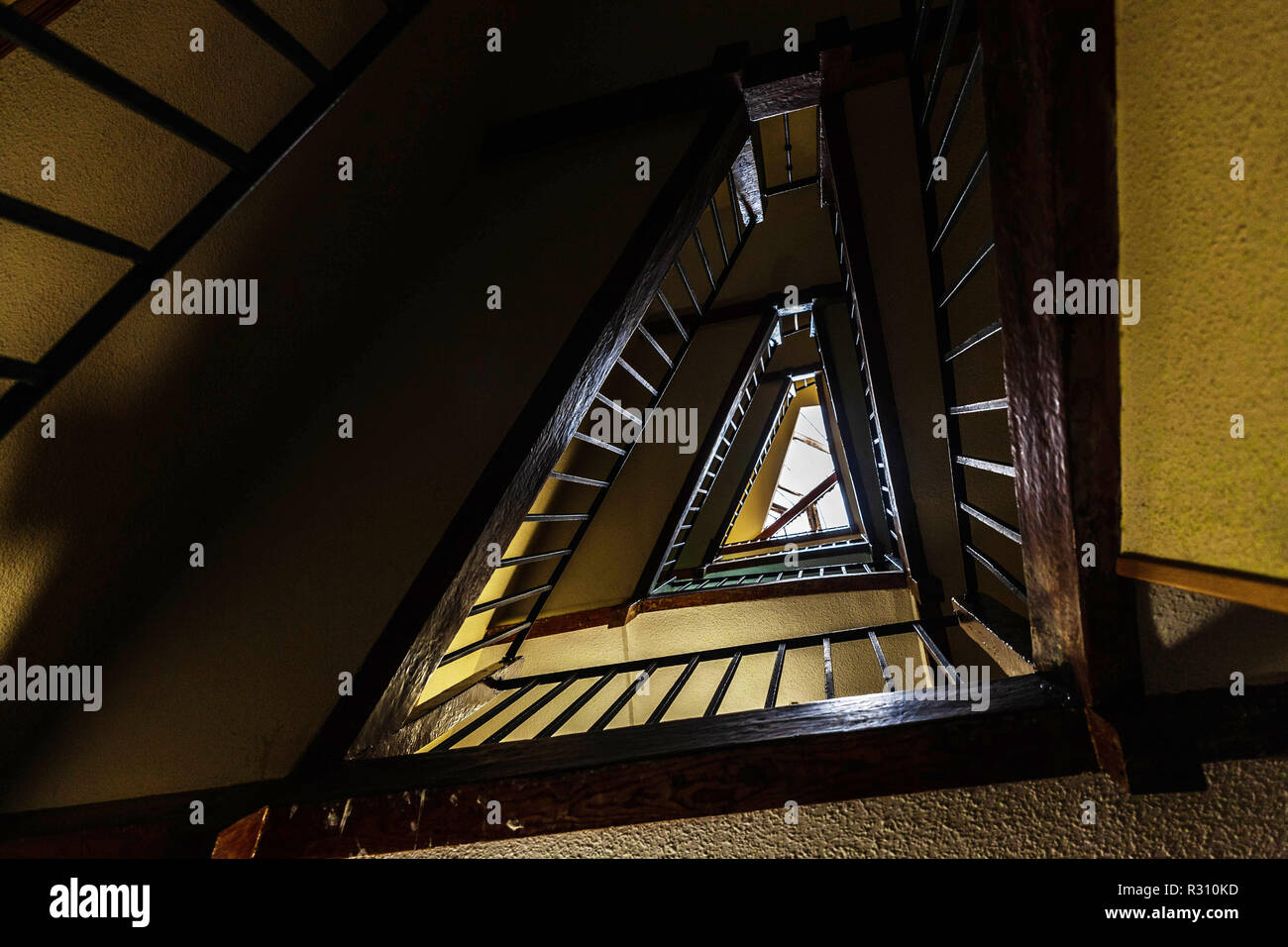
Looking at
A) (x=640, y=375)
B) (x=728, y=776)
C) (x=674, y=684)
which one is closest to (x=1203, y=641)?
(x=728, y=776)

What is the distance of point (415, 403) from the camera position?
150 centimetres

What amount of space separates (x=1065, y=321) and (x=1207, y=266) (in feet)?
0.41

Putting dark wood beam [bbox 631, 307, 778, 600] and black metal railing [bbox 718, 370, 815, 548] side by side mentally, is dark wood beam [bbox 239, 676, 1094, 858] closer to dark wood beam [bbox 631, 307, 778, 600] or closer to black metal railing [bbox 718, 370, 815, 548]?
dark wood beam [bbox 631, 307, 778, 600]

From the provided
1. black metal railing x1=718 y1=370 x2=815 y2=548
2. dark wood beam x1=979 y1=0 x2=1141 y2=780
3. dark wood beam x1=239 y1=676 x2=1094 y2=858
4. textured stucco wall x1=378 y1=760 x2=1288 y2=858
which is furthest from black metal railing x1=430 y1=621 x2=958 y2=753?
black metal railing x1=718 y1=370 x2=815 y2=548

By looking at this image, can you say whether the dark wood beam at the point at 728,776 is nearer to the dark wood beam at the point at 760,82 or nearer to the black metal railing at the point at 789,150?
the dark wood beam at the point at 760,82

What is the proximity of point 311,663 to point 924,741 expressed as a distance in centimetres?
129

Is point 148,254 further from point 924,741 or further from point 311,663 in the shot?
point 924,741

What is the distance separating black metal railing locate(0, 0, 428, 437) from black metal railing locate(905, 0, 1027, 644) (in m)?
1.25

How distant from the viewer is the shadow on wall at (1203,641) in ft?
2.43

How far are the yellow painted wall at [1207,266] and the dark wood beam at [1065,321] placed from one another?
0.08 feet

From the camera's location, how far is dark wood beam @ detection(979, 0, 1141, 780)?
596 mm

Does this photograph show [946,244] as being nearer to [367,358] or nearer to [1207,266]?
[1207,266]

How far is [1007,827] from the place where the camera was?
0.84m
